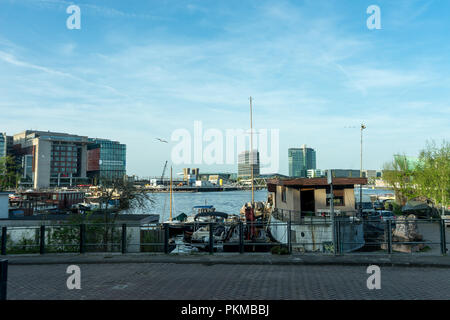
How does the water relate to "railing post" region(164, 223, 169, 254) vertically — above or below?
below

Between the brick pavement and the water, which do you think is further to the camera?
the water

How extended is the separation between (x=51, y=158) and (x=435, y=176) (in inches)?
7132

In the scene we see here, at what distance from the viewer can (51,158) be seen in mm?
175250

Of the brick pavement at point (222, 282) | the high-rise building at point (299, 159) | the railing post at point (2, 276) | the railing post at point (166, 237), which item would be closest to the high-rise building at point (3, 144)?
the high-rise building at point (299, 159)

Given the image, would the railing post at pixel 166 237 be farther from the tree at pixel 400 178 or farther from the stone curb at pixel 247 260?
the tree at pixel 400 178

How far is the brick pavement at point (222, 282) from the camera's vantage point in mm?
8195

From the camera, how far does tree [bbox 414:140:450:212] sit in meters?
33.3

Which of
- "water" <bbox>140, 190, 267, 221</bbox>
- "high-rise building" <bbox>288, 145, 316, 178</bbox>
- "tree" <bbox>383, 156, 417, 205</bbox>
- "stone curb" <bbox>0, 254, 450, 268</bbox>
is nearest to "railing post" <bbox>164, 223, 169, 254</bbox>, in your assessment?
"stone curb" <bbox>0, 254, 450, 268</bbox>

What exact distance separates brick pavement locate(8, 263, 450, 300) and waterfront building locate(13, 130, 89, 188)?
175m

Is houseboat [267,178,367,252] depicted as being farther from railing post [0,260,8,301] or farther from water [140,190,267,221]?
railing post [0,260,8,301]

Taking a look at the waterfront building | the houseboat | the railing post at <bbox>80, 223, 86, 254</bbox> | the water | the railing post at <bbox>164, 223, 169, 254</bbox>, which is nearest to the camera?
the railing post at <bbox>164, 223, 169, 254</bbox>

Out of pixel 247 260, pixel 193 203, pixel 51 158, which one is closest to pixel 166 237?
pixel 247 260
